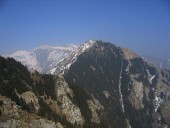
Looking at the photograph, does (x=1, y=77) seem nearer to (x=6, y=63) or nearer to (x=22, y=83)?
(x=22, y=83)

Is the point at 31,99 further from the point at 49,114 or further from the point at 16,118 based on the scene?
the point at 16,118

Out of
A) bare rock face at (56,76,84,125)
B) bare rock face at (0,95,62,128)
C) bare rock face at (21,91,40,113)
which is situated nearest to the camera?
bare rock face at (0,95,62,128)

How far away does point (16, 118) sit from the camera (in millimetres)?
110812

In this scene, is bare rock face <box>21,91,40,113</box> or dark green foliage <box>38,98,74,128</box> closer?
bare rock face <box>21,91,40,113</box>

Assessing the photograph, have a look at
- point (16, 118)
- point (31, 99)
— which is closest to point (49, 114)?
point (31, 99)

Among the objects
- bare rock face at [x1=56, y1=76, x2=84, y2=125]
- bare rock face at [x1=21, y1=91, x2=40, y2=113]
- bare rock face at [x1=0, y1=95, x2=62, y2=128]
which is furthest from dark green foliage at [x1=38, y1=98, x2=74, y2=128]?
bare rock face at [x1=0, y1=95, x2=62, y2=128]

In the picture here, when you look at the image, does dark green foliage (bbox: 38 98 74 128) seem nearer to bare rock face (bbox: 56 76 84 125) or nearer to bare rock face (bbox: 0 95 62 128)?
bare rock face (bbox: 56 76 84 125)

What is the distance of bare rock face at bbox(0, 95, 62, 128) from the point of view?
4218 inches

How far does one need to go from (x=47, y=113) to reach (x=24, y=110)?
109ft

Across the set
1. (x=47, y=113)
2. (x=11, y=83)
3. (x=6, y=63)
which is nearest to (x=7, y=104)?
(x=11, y=83)

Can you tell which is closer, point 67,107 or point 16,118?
point 16,118

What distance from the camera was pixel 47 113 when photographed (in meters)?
154

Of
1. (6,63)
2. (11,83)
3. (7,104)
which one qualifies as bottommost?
(7,104)

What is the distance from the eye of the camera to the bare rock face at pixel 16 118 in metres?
107
